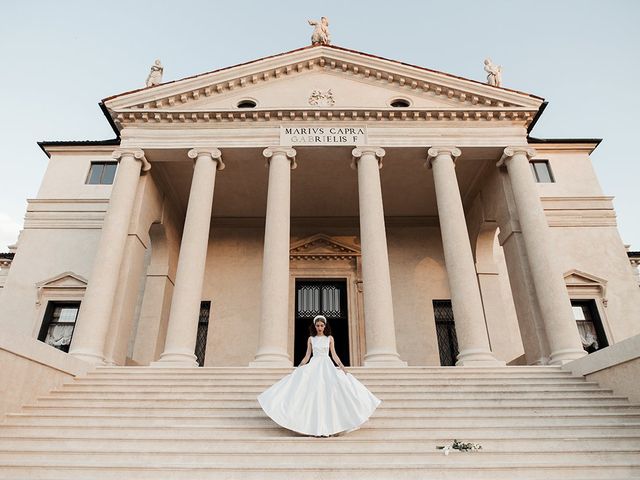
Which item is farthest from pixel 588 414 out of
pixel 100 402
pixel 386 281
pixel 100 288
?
pixel 100 288

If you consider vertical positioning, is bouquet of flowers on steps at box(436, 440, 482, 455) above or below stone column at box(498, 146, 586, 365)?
below

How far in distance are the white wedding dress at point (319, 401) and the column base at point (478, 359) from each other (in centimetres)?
600

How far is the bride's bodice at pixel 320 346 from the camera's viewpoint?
8.56m

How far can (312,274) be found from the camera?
72.7 ft

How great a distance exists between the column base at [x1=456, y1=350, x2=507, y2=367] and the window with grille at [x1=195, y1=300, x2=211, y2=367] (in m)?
12.6

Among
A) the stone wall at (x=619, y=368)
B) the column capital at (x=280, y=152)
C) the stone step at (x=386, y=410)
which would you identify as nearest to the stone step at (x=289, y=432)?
the stone step at (x=386, y=410)

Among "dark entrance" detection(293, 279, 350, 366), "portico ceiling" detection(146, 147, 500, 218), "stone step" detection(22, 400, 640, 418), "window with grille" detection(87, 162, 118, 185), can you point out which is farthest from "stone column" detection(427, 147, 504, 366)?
"window with grille" detection(87, 162, 118, 185)

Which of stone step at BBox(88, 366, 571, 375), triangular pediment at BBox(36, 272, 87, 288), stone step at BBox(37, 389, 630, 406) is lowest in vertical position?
stone step at BBox(37, 389, 630, 406)

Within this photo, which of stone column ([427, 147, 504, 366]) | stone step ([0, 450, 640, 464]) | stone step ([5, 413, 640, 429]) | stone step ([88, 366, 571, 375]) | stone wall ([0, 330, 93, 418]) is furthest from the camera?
stone column ([427, 147, 504, 366])

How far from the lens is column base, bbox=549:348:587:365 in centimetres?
1273

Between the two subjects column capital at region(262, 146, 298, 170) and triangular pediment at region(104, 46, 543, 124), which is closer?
column capital at region(262, 146, 298, 170)

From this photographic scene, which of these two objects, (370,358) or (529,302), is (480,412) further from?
(529,302)

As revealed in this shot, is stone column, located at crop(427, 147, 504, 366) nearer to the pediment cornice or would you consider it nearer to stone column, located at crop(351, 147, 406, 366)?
stone column, located at crop(351, 147, 406, 366)

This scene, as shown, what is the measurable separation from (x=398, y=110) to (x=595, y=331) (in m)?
12.5
